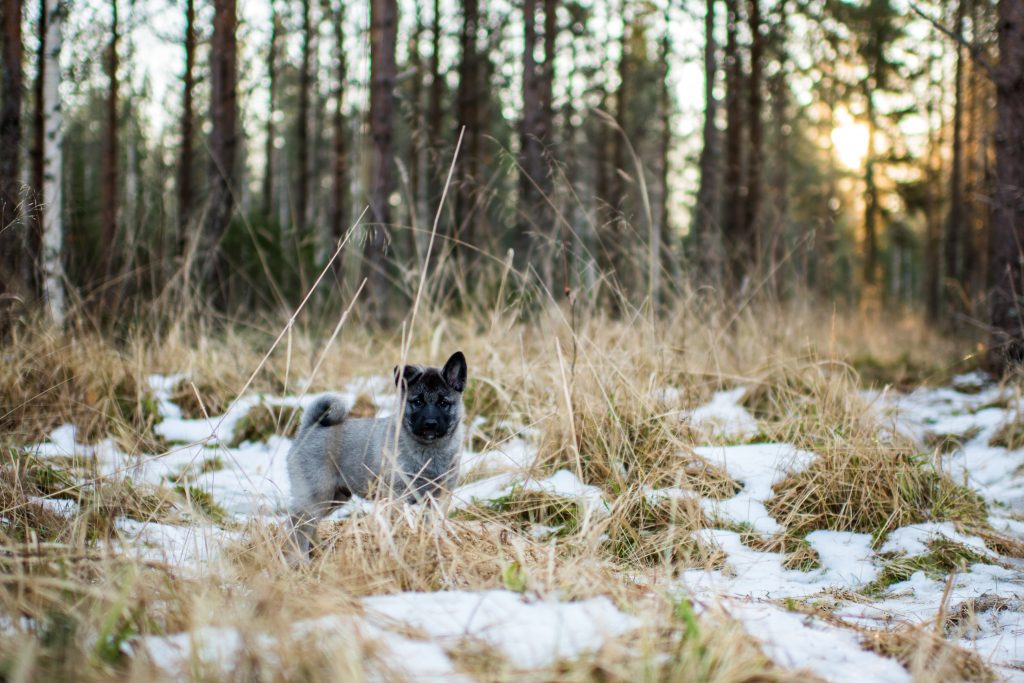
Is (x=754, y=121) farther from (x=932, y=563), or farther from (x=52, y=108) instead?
(x=932, y=563)

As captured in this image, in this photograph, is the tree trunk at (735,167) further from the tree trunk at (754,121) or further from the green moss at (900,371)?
the green moss at (900,371)

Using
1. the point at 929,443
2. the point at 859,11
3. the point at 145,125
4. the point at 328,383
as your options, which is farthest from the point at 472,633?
the point at 145,125

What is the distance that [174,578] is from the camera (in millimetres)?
2053

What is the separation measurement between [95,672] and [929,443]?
474cm

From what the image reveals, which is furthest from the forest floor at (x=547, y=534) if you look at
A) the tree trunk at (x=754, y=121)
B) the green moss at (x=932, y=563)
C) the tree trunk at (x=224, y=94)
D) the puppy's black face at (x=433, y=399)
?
the tree trunk at (x=754, y=121)

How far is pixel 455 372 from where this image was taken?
340cm

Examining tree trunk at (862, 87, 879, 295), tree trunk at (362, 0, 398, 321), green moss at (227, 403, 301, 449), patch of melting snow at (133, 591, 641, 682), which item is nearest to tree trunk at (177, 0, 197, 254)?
tree trunk at (362, 0, 398, 321)

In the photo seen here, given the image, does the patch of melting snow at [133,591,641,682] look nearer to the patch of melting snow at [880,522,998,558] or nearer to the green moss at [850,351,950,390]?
the patch of melting snow at [880,522,998,558]

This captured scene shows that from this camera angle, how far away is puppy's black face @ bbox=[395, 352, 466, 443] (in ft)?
10.5

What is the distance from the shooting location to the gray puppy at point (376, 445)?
3.16m

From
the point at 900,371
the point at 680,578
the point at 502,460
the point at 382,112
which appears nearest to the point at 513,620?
the point at 680,578

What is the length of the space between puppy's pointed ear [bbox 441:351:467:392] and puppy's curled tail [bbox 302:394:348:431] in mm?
509

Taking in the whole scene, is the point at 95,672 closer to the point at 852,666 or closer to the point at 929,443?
the point at 852,666

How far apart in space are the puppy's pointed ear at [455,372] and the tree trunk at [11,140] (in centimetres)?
291
